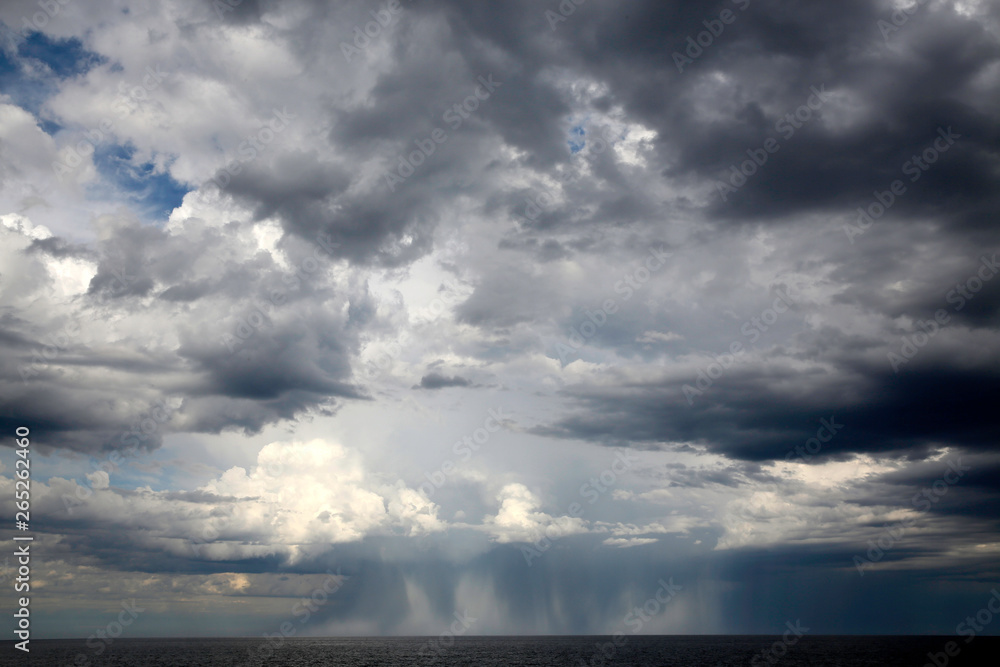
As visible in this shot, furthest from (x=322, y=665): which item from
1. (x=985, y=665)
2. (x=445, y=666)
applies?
(x=985, y=665)

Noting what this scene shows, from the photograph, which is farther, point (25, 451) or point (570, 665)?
point (570, 665)

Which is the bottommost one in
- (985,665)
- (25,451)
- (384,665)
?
(985,665)

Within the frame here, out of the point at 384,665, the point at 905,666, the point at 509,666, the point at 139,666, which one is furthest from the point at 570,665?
the point at 139,666

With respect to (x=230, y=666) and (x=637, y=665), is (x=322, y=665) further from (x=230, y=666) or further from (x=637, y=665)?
(x=637, y=665)

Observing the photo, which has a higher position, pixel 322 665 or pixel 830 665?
pixel 322 665

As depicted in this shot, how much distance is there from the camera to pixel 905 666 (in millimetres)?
192875

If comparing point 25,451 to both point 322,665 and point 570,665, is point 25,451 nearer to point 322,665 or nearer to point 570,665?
point 322,665

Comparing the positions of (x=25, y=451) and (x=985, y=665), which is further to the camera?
(x=985, y=665)

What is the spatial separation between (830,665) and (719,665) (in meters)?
35.9

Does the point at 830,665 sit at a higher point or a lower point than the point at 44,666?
→ lower

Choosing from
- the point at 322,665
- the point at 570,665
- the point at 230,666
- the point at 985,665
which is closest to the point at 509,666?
the point at 570,665

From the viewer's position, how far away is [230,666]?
198m

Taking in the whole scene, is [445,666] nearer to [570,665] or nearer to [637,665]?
[570,665]

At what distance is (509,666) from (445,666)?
21.0 metres
